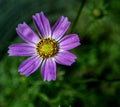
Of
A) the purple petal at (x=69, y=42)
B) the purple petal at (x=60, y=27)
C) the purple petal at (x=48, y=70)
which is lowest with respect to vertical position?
the purple petal at (x=48, y=70)

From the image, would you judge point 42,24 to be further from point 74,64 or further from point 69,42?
point 74,64

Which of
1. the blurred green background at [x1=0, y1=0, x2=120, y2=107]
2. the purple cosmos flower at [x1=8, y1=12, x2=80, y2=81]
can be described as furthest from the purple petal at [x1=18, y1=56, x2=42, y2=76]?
the blurred green background at [x1=0, y1=0, x2=120, y2=107]

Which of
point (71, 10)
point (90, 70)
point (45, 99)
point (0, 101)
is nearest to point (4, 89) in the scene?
point (0, 101)

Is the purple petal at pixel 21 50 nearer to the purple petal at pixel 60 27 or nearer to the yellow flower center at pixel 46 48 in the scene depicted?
the yellow flower center at pixel 46 48

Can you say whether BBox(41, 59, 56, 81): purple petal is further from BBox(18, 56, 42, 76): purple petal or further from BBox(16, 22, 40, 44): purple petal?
BBox(16, 22, 40, 44): purple petal

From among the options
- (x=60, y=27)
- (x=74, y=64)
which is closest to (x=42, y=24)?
(x=60, y=27)

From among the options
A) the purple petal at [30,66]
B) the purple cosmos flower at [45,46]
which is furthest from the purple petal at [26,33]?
the purple petal at [30,66]
